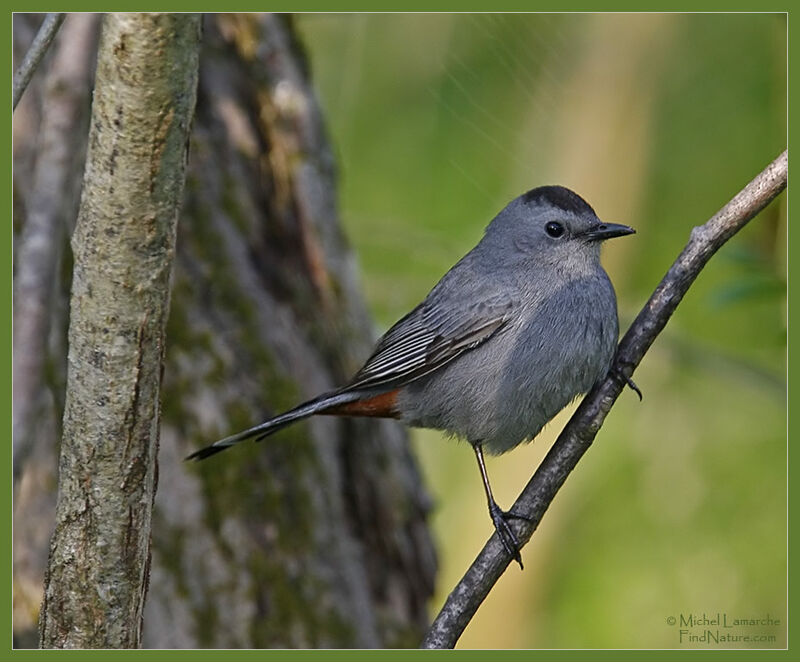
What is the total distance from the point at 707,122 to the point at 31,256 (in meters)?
4.60

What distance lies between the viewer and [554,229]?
451 cm

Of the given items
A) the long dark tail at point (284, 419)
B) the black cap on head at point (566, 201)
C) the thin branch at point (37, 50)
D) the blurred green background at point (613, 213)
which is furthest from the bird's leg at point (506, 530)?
the blurred green background at point (613, 213)

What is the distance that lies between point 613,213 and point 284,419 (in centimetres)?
316

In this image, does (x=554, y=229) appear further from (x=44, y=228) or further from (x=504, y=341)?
(x=44, y=228)

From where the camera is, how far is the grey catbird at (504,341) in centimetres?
413

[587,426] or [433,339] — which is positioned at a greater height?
[433,339]

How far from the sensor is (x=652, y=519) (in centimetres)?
658

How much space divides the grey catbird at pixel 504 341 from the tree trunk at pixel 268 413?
460 millimetres

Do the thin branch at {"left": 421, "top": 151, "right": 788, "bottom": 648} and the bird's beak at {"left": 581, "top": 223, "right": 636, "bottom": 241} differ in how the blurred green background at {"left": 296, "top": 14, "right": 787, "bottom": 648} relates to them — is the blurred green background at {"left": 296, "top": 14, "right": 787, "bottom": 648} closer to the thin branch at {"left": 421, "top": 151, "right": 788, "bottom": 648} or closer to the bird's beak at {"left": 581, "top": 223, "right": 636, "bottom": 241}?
the bird's beak at {"left": 581, "top": 223, "right": 636, "bottom": 241}

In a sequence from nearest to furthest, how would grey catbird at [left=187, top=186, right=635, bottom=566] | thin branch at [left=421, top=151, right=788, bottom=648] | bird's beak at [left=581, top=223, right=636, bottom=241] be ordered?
thin branch at [left=421, top=151, right=788, bottom=648] < grey catbird at [left=187, top=186, right=635, bottom=566] < bird's beak at [left=581, top=223, right=636, bottom=241]

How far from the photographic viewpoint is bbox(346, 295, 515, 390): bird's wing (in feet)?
14.3

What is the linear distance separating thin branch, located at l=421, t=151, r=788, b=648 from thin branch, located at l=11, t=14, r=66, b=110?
6.73 feet

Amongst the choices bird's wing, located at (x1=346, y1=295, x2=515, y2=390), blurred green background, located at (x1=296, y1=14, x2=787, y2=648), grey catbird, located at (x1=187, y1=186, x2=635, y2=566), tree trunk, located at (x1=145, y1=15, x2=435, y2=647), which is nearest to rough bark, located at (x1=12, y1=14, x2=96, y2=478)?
grey catbird, located at (x1=187, y1=186, x2=635, y2=566)

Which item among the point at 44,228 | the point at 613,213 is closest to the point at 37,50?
the point at 44,228
